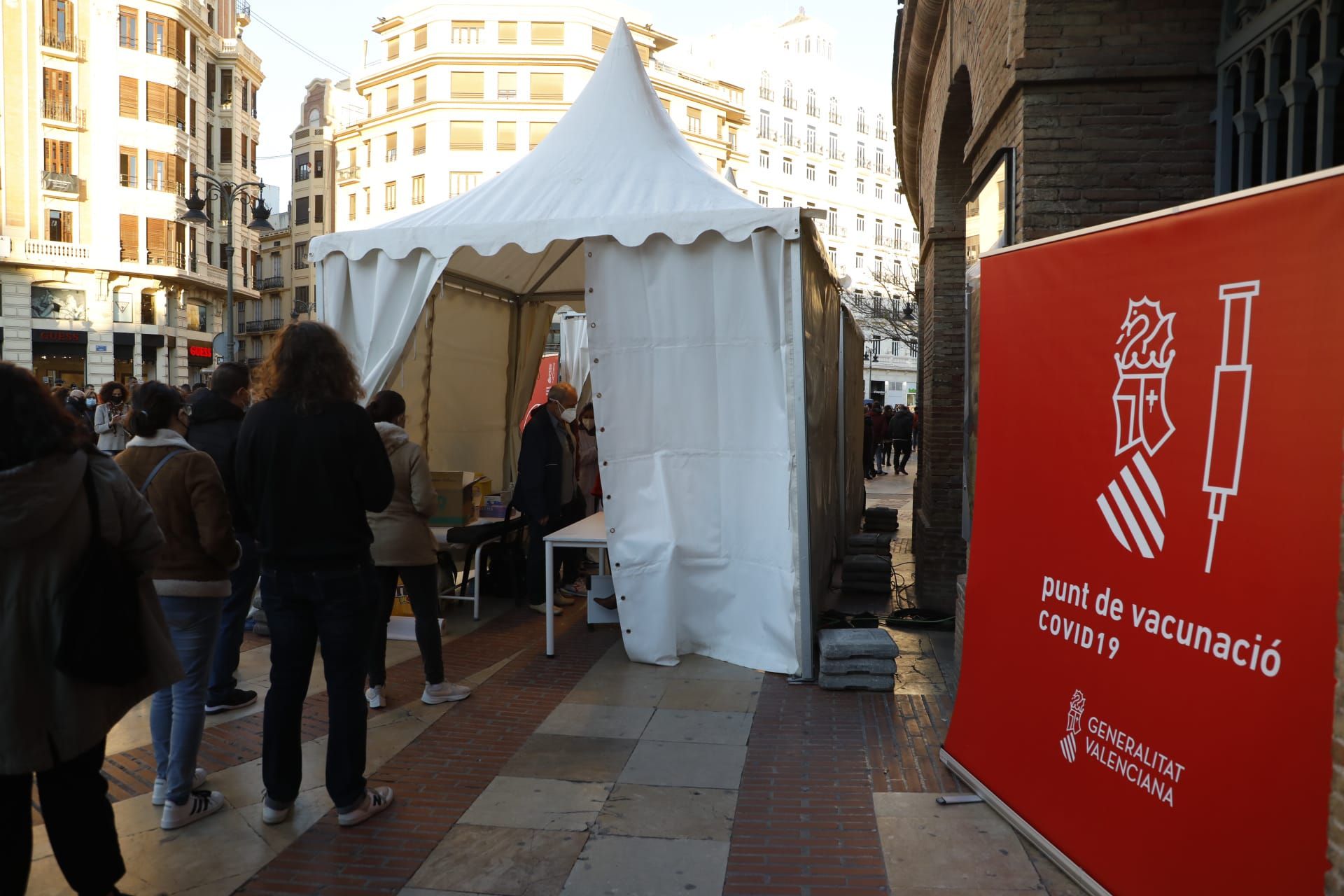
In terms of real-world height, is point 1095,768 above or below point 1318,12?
below

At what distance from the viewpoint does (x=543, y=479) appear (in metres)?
7.39

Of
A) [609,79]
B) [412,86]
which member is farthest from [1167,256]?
[412,86]

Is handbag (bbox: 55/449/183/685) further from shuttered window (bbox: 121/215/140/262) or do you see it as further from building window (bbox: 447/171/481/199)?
building window (bbox: 447/171/481/199)

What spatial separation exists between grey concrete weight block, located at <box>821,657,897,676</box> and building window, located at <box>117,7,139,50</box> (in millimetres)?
47004

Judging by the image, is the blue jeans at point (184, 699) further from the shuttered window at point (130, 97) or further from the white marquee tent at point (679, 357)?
the shuttered window at point (130, 97)

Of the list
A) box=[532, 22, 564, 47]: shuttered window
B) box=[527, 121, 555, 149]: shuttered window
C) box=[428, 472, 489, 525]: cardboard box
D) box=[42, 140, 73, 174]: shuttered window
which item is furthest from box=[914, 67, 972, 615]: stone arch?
box=[532, 22, 564, 47]: shuttered window

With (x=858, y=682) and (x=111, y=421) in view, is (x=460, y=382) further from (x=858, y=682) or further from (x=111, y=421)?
(x=111, y=421)

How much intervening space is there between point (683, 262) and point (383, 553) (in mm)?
2557

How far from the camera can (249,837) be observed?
3.92 meters

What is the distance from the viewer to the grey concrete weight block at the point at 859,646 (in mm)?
5914

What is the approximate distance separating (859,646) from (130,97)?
46.4 m

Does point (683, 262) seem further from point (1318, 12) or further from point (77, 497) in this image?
point (77, 497)

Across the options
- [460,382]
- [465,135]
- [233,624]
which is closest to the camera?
[233,624]

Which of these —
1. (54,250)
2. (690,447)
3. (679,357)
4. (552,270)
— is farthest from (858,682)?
(54,250)
